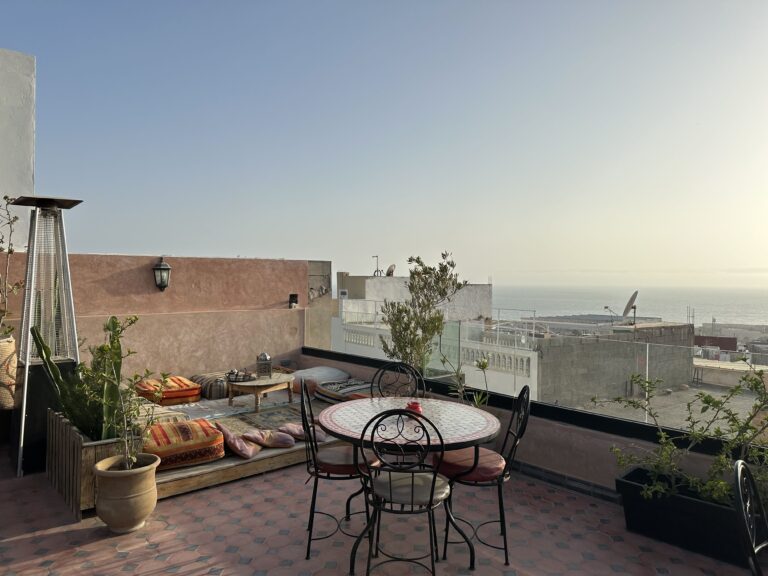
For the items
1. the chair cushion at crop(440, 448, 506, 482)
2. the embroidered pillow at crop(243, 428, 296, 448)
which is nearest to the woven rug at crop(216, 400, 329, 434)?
the embroidered pillow at crop(243, 428, 296, 448)

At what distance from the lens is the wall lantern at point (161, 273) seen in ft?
23.7

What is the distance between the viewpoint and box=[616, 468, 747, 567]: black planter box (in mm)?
2982

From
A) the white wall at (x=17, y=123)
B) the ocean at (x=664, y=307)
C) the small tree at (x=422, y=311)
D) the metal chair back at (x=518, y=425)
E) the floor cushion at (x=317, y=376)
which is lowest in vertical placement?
the ocean at (x=664, y=307)

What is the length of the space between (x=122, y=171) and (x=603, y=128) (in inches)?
320

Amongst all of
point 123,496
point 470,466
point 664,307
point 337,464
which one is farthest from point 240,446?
point 664,307

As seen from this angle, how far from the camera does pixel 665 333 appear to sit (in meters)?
15.6

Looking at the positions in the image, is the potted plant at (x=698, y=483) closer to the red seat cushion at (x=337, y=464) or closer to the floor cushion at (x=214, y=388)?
the red seat cushion at (x=337, y=464)

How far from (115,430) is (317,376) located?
134 inches

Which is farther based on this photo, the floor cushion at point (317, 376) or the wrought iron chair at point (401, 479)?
the floor cushion at point (317, 376)

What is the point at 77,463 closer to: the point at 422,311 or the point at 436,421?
the point at 436,421

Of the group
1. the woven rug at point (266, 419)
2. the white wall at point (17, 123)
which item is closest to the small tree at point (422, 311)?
the woven rug at point (266, 419)

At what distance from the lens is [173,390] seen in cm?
625

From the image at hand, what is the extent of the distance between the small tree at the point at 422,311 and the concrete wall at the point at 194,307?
320 centimetres

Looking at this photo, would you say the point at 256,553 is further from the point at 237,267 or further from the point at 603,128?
the point at 603,128
